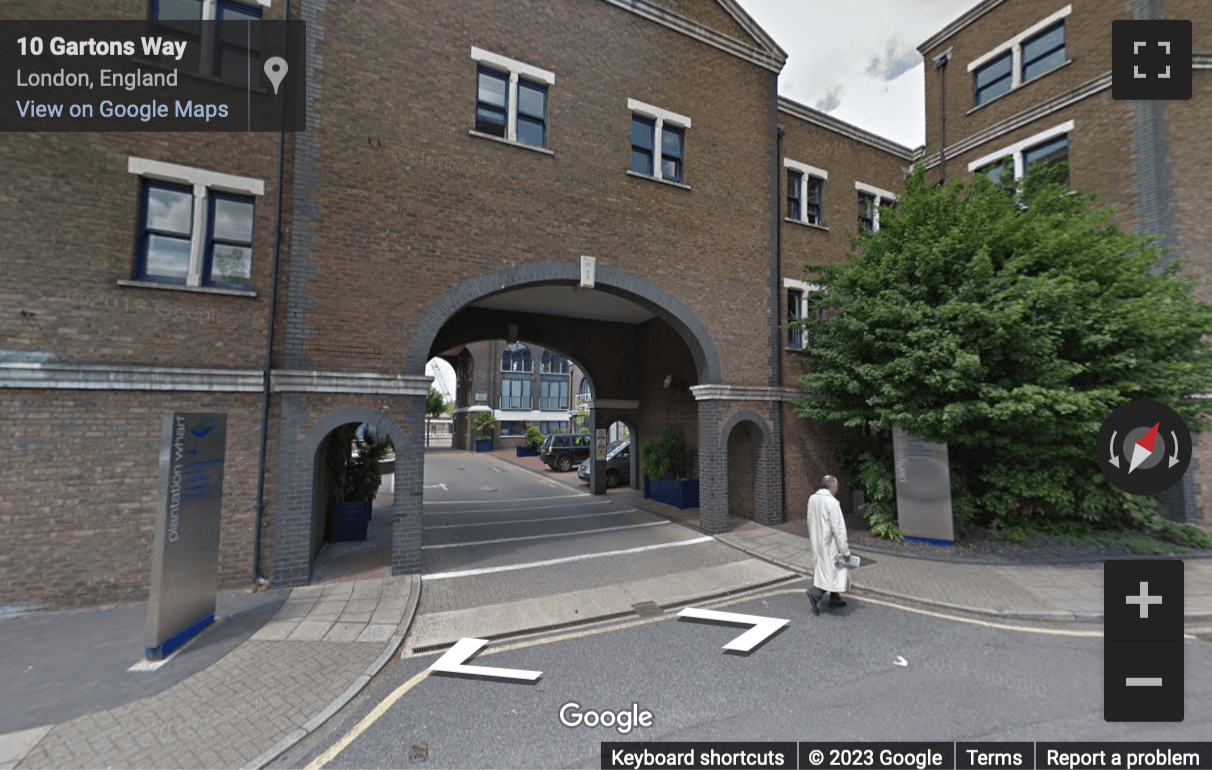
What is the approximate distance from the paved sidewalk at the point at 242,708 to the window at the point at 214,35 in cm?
843

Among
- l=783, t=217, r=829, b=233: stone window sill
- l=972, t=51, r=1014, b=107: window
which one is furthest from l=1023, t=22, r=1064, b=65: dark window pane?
l=783, t=217, r=829, b=233: stone window sill

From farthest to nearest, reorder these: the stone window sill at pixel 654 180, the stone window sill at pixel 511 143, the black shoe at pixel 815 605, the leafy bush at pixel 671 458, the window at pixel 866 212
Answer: the window at pixel 866 212 < the leafy bush at pixel 671 458 < the stone window sill at pixel 654 180 < the stone window sill at pixel 511 143 < the black shoe at pixel 815 605

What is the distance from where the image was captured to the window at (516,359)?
125 feet

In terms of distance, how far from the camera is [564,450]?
76.7ft

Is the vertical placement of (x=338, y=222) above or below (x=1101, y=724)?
above

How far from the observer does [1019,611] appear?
232 inches

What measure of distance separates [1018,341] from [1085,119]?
971cm

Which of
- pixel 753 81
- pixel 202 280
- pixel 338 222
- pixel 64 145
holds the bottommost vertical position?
pixel 202 280

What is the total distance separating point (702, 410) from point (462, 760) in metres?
8.34

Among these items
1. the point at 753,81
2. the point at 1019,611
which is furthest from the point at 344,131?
the point at 1019,611

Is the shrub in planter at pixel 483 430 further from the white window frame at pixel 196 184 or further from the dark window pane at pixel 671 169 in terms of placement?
the white window frame at pixel 196 184

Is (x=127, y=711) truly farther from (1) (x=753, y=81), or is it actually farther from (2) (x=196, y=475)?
(1) (x=753, y=81)

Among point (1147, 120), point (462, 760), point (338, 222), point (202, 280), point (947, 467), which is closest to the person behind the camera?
point (462, 760)

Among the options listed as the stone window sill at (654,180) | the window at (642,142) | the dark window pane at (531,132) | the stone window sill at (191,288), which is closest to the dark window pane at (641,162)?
the window at (642,142)
